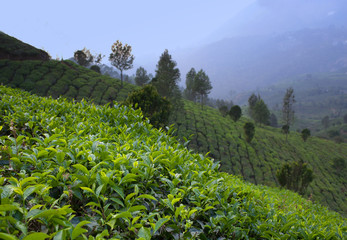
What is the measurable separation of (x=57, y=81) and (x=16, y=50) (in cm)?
1168

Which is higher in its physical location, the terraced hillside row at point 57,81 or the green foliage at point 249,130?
the terraced hillside row at point 57,81

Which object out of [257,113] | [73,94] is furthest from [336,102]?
[73,94]

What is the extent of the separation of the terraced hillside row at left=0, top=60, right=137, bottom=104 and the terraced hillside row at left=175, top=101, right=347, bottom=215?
14.2 m

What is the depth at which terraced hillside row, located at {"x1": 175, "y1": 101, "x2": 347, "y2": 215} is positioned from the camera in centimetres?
2361

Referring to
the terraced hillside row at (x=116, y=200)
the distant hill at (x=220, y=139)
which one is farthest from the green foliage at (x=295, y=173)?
the terraced hillside row at (x=116, y=200)

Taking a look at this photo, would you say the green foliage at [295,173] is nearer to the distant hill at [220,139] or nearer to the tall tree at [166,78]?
the distant hill at [220,139]

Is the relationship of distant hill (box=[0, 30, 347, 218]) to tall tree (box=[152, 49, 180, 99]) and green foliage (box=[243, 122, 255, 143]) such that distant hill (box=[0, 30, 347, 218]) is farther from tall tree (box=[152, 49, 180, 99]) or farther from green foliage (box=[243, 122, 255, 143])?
tall tree (box=[152, 49, 180, 99])

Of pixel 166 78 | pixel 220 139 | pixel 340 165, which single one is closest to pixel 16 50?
pixel 166 78

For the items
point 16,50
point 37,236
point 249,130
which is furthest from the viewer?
point 16,50

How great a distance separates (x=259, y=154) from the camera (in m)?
28.6

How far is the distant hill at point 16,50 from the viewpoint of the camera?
33.3 meters

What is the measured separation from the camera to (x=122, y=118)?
5.18m

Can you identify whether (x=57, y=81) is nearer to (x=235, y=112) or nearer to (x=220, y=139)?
(x=220, y=139)

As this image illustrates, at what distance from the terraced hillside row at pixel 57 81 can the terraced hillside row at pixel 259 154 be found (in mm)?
14155
